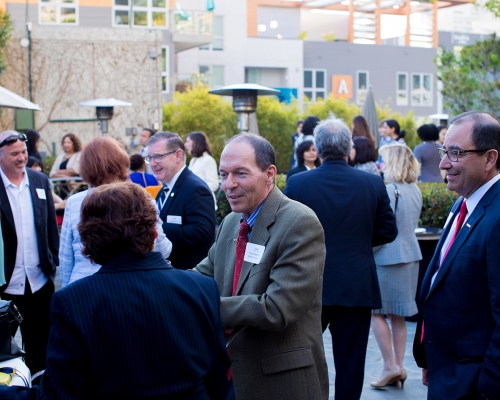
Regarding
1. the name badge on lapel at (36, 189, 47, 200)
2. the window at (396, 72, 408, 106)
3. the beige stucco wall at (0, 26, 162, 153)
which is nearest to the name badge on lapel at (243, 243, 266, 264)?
the name badge on lapel at (36, 189, 47, 200)

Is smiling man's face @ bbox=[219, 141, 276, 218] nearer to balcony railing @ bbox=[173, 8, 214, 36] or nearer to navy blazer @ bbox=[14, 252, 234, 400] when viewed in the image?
navy blazer @ bbox=[14, 252, 234, 400]

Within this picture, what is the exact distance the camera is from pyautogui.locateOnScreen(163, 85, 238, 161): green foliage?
28250 mm

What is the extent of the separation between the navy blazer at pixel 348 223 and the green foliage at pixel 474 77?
911cm

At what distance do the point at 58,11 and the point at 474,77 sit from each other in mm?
18779

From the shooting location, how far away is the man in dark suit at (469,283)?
8.68 feet

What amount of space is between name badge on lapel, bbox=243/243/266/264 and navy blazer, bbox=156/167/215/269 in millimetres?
1789

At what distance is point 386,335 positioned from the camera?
5.64m

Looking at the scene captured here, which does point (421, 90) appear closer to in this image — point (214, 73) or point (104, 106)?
point (214, 73)

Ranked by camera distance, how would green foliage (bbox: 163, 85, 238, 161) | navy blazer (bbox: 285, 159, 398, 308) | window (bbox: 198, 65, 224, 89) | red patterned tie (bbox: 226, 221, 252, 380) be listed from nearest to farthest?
red patterned tie (bbox: 226, 221, 252, 380)
navy blazer (bbox: 285, 159, 398, 308)
green foliage (bbox: 163, 85, 238, 161)
window (bbox: 198, 65, 224, 89)

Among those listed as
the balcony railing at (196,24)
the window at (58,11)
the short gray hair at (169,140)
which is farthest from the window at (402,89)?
the short gray hair at (169,140)

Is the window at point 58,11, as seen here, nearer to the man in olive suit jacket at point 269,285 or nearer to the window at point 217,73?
the window at point 217,73

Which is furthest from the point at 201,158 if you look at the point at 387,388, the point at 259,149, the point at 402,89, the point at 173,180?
the point at 402,89

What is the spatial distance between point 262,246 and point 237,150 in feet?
1.47

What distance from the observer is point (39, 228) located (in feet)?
16.6
